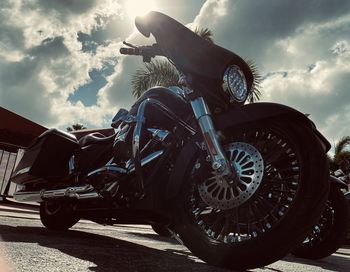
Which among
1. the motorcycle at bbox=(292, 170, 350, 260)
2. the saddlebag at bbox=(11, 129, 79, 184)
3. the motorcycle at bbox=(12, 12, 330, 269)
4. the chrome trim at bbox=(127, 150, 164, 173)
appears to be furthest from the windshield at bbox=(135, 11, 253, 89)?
the motorcycle at bbox=(292, 170, 350, 260)

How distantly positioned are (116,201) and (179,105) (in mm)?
824

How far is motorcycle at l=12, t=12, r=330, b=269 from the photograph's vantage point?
2.09 m

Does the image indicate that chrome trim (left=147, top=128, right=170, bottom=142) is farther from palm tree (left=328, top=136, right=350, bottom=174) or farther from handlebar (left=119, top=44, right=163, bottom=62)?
palm tree (left=328, top=136, right=350, bottom=174)

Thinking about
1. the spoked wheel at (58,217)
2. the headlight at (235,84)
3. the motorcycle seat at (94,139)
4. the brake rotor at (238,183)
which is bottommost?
the spoked wheel at (58,217)

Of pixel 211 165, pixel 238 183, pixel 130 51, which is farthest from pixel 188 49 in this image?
pixel 238 183

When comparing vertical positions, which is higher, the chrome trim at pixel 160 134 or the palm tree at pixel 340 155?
the palm tree at pixel 340 155

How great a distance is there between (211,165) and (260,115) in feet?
1.41

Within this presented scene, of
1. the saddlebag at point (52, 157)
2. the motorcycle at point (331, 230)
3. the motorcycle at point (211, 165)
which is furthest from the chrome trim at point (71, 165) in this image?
the motorcycle at point (331, 230)

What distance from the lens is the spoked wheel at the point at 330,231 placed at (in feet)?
12.1

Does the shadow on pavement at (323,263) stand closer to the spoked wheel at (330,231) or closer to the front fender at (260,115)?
the spoked wheel at (330,231)

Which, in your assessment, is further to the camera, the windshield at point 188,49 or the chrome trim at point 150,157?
the chrome trim at point 150,157

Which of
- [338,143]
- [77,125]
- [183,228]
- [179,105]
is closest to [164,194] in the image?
[183,228]

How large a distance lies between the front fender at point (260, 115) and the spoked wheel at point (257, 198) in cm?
7

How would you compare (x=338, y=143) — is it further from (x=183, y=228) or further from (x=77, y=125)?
(x=183, y=228)
